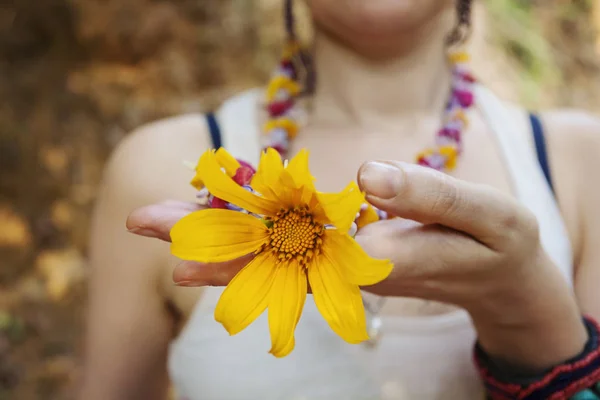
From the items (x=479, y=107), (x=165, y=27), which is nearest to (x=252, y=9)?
(x=165, y=27)

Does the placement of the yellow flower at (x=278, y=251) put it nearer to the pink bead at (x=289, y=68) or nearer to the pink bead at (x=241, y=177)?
the pink bead at (x=241, y=177)

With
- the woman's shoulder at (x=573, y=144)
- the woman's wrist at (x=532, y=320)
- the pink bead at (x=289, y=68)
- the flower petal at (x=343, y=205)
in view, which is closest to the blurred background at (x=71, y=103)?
the pink bead at (x=289, y=68)

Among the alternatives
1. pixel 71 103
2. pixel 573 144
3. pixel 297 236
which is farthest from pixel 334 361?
pixel 71 103

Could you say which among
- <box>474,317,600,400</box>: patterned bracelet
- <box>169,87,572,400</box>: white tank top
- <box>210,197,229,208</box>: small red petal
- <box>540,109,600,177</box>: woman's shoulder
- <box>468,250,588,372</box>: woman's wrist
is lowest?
<box>169,87,572,400</box>: white tank top

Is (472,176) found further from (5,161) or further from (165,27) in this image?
(5,161)

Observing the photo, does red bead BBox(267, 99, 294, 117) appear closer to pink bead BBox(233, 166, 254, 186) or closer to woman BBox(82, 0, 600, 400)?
woman BBox(82, 0, 600, 400)

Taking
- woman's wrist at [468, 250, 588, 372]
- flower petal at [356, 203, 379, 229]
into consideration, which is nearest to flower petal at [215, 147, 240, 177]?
flower petal at [356, 203, 379, 229]
